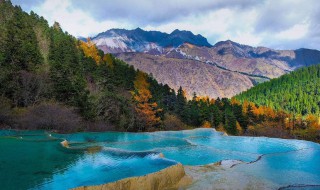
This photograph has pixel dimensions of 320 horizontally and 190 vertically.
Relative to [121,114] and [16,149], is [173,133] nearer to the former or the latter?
[121,114]

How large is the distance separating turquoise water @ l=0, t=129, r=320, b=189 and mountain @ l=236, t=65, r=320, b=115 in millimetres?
84776

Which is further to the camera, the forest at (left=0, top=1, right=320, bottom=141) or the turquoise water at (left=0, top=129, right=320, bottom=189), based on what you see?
the forest at (left=0, top=1, right=320, bottom=141)

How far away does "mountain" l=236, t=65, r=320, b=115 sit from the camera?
343 feet

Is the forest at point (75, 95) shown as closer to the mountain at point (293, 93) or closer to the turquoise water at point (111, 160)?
the turquoise water at point (111, 160)

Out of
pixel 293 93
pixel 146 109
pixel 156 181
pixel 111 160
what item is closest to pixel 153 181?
pixel 156 181

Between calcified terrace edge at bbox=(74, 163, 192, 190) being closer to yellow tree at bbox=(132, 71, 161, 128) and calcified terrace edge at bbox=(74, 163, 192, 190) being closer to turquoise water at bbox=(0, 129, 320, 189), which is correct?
turquoise water at bbox=(0, 129, 320, 189)

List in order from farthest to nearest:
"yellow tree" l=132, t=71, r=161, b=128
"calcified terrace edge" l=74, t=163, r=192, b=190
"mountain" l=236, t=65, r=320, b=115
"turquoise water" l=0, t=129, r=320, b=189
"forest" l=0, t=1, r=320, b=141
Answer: "mountain" l=236, t=65, r=320, b=115 < "yellow tree" l=132, t=71, r=161, b=128 < "forest" l=0, t=1, r=320, b=141 < "turquoise water" l=0, t=129, r=320, b=189 < "calcified terrace edge" l=74, t=163, r=192, b=190

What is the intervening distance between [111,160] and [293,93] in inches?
4447

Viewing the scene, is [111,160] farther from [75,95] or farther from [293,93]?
[293,93]

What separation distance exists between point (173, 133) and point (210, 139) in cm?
475

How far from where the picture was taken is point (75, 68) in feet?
133

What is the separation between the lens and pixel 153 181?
10.8 m

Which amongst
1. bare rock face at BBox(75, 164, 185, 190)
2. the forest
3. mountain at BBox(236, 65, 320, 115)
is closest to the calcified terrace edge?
bare rock face at BBox(75, 164, 185, 190)

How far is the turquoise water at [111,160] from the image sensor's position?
10.7 metres
